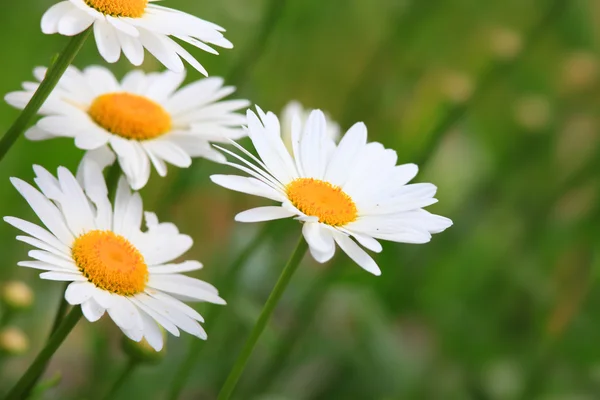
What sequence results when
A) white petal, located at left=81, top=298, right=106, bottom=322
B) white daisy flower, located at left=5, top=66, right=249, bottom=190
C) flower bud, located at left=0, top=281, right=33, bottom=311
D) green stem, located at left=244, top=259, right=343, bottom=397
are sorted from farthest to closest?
green stem, located at left=244, top=259, right=343, bottom=397, flower bud, located at left=0, top=281, right=33, bottom=311, white daisy flower, located at left=5, top=66, right=249, bottom=190, white petal, located at left=81, top=298, right=106, bottom=322

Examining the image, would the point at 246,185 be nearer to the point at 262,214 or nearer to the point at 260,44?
the point at 262,214

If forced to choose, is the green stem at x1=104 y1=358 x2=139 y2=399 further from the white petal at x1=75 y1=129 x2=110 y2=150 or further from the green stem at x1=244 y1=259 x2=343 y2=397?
the green stem at x1=244 y1=259 x2=343 y2=397

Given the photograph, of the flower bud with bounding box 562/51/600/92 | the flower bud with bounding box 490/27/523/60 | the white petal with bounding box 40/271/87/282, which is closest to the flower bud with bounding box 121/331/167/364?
the white petal with bounding box 40/271/87/282

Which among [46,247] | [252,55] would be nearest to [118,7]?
[46,247]

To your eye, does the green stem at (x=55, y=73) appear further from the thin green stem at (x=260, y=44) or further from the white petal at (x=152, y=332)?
the thin green stem at (x=260, y=44)

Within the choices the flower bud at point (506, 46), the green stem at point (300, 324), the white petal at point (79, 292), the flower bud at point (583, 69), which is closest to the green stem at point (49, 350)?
the white petal at point (79, 292)

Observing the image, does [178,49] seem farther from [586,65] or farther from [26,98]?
[586,65]

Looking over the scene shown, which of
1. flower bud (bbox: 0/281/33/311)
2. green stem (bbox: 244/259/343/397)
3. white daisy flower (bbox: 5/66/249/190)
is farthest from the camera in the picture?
green stem (bbox: 244/259/343/397)
